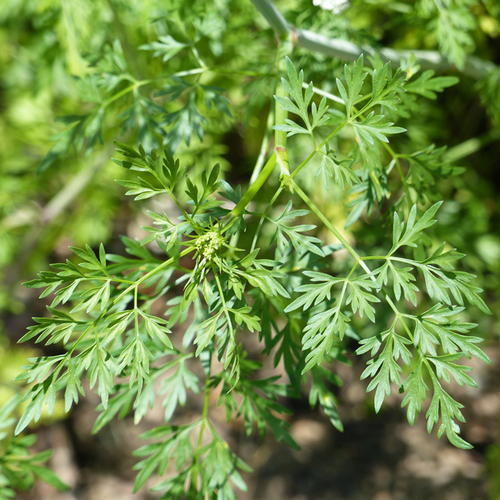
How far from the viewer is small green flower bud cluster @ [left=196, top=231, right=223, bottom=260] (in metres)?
0.97

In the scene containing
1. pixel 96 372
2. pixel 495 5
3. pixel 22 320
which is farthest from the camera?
pixel 22 320

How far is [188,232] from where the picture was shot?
103 centimetres

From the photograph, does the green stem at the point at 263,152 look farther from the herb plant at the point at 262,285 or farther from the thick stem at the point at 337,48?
the thick stem at the point at 337,48

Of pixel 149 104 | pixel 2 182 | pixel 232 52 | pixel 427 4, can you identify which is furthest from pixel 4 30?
pixel 427 4

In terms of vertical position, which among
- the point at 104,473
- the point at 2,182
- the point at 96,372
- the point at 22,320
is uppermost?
the point at 96,372

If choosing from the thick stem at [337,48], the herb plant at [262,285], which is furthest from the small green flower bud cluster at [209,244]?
the thick stem at [337,48]

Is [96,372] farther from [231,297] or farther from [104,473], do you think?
[104,473]

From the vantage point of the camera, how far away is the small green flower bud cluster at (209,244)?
0.97m

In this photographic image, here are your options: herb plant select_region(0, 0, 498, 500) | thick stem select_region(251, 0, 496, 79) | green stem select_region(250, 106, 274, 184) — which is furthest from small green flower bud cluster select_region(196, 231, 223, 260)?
thick stem select_region(251, 0, 496, 79)

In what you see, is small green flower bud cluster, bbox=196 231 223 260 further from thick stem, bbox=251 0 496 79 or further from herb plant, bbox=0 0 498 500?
thick stem, bbox=251 0 496 79

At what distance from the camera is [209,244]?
3.19 feet

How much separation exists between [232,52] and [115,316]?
1.72m

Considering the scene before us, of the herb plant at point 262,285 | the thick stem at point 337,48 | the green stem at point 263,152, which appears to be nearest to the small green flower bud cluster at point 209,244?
the herb plant at point 262,285

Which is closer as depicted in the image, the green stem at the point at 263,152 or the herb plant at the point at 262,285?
the herb plant at the point at 262,285
